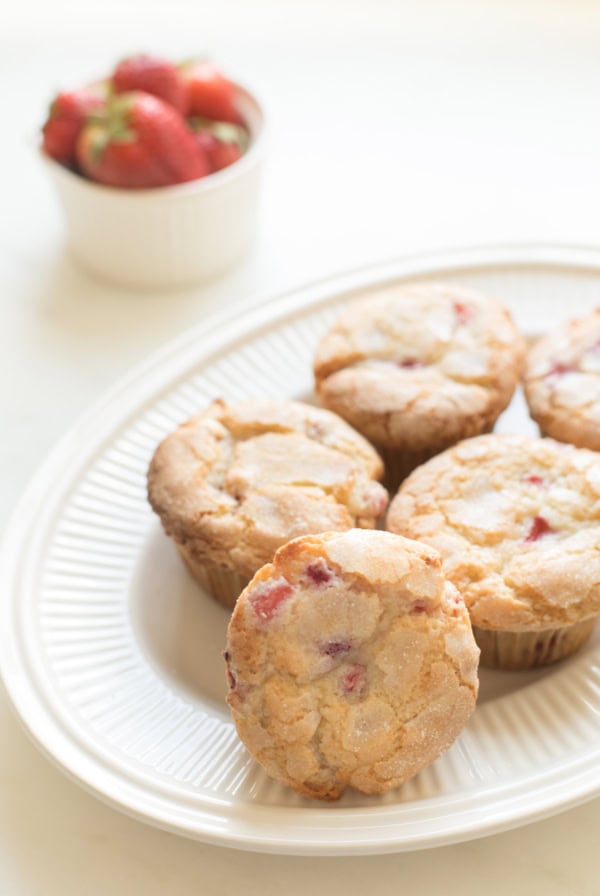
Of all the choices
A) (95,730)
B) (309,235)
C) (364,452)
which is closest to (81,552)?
(95,730)

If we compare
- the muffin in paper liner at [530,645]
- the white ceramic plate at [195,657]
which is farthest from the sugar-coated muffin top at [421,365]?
the muffin in paper liner at [530,645]

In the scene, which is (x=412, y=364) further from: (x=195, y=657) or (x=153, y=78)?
(x=153, y=78)

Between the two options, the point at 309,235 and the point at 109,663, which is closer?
the point at 109,663

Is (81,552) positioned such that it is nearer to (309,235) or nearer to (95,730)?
(95,730)

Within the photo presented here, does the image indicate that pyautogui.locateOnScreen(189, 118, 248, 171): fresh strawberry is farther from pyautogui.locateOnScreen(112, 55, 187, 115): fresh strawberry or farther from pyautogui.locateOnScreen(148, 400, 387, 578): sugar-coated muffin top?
pyautogui.locateOnScreen(148, 400, 387, 578): sugar-coated muffin top

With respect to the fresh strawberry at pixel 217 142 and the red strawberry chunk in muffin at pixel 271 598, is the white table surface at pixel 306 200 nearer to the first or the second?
the fresh strawberry at pixel 217 142

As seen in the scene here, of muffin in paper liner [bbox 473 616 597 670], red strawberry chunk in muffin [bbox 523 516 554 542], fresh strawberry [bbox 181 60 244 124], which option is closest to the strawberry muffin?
red strawberry chunk in muffin [bbox 523 516 554 542]

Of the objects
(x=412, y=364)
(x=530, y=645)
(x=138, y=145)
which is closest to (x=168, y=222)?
(x=138, y=145)
